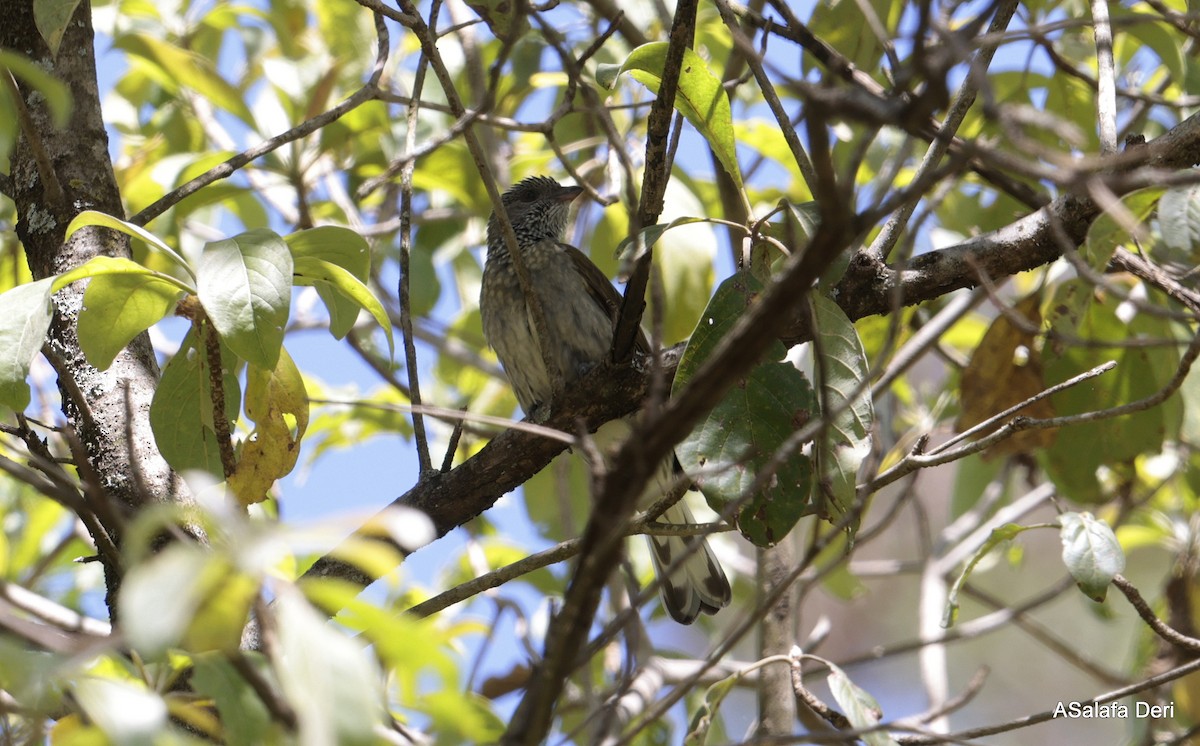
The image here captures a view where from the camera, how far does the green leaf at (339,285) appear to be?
246cm

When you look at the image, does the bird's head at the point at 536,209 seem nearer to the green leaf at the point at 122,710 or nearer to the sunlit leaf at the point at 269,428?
the sunlit leaf at the point at 269,428

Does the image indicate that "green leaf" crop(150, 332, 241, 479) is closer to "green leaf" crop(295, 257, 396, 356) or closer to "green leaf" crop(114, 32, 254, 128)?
"green leaf" crop(295, 257, 396, 356)

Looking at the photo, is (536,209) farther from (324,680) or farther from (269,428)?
(324,680)

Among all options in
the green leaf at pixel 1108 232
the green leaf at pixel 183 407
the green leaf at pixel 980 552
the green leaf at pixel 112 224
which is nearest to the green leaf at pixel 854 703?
the green leaf at pixel 980 552

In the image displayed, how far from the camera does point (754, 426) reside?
2.35m

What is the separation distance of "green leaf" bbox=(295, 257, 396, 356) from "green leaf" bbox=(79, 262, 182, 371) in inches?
11.3

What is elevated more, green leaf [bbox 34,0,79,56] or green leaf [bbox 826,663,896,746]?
green leaf [bbox 34,0,79,56]

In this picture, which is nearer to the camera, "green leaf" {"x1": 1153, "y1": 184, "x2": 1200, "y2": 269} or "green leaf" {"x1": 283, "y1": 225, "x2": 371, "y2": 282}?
"green leaf" {"x1": 283, "y1": 225, "x2": 371, "y2": 282}

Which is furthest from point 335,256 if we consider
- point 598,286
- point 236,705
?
point 598,286

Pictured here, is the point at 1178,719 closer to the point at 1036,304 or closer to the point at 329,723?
the point at 1036,304

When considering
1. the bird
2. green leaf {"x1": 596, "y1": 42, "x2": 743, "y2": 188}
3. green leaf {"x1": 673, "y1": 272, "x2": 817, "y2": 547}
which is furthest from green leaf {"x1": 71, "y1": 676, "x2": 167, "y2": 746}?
the bird

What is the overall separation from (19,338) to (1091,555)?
93.5 inches

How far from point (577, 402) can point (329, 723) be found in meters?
1.92

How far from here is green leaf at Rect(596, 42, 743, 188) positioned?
253 cm
